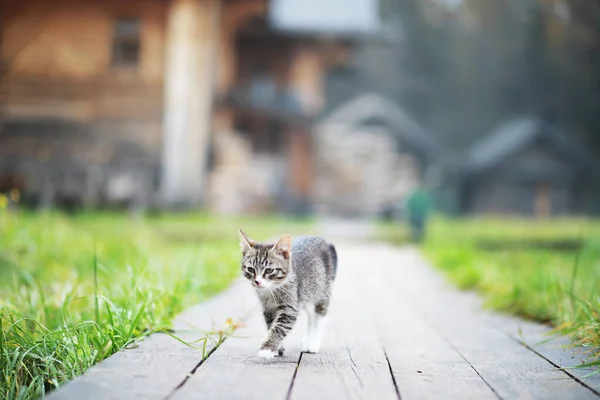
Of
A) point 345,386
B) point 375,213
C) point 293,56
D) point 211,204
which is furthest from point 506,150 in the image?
point 345,386

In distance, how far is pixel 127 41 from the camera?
17.2m

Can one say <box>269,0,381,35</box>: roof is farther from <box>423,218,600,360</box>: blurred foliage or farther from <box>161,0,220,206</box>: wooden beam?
<box>423,218,600,360</box>: blurred foliage

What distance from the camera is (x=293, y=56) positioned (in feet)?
74.9

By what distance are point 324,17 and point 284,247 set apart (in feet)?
69.2

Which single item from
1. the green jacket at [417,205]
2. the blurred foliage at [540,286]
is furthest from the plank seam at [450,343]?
the green jacket at [417,205]

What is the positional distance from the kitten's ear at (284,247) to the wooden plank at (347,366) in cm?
49

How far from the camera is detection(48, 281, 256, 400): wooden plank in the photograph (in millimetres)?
2725

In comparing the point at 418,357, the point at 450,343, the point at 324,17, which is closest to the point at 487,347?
the point at 450,343

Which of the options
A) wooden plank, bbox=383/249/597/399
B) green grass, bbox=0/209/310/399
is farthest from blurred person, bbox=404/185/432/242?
wooden plank, bbox=383/249/597/399

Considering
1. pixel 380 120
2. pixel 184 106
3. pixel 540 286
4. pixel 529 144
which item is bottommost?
pixel 540 286

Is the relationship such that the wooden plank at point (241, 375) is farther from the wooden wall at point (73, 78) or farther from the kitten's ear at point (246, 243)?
the wooden wall at point (73, 78)

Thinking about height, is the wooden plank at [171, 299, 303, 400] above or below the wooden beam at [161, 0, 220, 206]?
below

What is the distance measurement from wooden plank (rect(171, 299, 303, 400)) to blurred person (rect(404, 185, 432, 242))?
413 inches

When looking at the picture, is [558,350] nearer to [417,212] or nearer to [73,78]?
Answer: [417,212]
